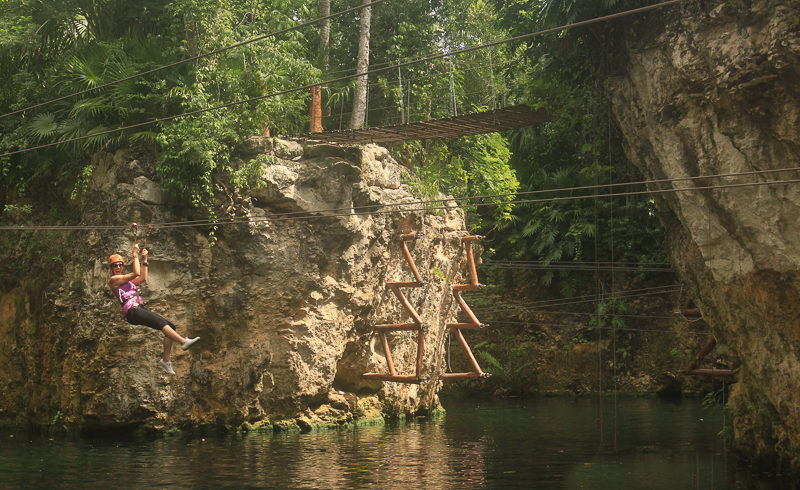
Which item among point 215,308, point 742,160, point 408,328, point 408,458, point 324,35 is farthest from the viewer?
point 324,35

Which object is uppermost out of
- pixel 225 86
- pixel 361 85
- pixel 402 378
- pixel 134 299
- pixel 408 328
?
pixel 361 85

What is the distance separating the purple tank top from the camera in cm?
1120

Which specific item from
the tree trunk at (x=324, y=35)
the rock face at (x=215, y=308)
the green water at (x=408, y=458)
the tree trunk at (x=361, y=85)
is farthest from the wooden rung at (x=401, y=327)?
the tree trunk at (x=324, y=35)

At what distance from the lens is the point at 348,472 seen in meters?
11.7

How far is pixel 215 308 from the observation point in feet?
54.9

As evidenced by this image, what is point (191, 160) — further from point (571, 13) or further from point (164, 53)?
point (571, 13)

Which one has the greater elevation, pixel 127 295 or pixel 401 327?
pixel 127 295

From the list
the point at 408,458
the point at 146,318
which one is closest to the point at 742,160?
the point at 408,458

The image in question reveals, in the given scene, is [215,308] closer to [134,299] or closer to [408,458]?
[134,299]

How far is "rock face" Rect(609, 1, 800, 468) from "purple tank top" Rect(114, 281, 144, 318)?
8186 mm

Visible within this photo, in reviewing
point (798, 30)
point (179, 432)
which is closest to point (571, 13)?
point (798, 30)

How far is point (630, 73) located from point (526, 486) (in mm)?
6783

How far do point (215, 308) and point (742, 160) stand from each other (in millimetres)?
10709

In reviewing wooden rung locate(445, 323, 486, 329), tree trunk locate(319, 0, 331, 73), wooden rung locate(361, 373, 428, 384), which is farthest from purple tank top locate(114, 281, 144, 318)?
tree trunk locate(319, 0, 331, 73)
